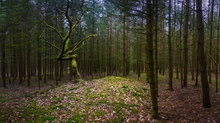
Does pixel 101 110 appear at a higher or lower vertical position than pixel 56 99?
lower

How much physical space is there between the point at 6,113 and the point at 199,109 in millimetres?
10186

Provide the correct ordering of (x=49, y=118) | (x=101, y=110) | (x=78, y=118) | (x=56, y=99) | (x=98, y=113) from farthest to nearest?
(x=56, y=99)
(x=101, y=110)
(x=98, y=113)
(x=78, y=118)
(x=49, y=118)

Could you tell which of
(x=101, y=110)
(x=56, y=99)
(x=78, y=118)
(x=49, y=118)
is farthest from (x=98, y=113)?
(x=56, y=99)

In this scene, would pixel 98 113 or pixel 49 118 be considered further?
pixel 98 113

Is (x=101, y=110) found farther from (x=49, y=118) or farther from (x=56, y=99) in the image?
(x=56, y=99)

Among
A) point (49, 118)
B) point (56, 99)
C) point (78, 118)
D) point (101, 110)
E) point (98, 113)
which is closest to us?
point (49, 118)

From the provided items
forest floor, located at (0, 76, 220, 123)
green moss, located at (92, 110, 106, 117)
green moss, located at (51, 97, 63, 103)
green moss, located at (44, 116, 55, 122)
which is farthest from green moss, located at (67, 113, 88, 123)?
green moss, located at (51, 97, 63, 103)

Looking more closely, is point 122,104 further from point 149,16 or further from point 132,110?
point 149,16

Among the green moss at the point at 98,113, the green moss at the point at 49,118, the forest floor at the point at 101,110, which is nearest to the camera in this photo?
the green moss at the point at 49,118

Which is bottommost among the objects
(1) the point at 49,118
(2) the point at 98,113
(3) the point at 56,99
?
(2) the point at 98,113

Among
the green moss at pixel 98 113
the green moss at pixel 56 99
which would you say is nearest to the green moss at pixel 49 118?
the green moss at pixel 98 113

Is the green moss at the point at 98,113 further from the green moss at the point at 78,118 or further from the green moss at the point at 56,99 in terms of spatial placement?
the green moss at the point at 56,99

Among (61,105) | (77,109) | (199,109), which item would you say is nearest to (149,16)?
(199,109)

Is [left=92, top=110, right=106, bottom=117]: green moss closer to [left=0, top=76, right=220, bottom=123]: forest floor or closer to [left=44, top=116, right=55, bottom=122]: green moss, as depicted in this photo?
[left=0, top=76, right=220, bottom=123]: forest floor
